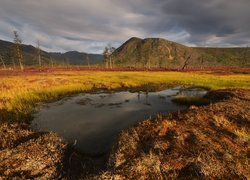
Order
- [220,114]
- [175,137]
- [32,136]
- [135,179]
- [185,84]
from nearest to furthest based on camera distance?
[135,179] → [175,137] → [32,136] → [220,114] → [185,84]

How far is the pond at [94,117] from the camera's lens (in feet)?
47.4

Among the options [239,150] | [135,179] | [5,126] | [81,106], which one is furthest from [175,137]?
[81,106]

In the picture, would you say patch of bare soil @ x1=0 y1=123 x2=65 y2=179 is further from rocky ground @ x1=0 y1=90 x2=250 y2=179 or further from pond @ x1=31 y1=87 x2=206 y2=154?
pond @ x1=31 y1=87 x2=206 y2=154

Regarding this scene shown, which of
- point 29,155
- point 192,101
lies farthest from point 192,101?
point 29,155

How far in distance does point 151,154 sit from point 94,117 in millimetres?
11489

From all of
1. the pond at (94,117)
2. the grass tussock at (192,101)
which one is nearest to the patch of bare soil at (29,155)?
the pond at (94,117)

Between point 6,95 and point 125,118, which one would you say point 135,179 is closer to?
point 125,118

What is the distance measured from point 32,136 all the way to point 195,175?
934cm

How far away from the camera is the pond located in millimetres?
14445

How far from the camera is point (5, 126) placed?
45.6 feet

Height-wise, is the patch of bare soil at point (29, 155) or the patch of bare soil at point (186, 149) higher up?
the patch of bare soil at point (186, 149)

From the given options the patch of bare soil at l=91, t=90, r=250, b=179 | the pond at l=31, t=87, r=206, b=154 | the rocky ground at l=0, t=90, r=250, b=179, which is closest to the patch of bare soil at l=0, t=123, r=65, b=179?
the rocky ground at l=0, t=90, r=250, b=179

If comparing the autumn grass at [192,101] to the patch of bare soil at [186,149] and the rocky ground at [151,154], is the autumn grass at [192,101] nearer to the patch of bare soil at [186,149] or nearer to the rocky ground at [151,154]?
the patch of bare soil at [186,149]

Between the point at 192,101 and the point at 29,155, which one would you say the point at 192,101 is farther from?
the point at 29,155
